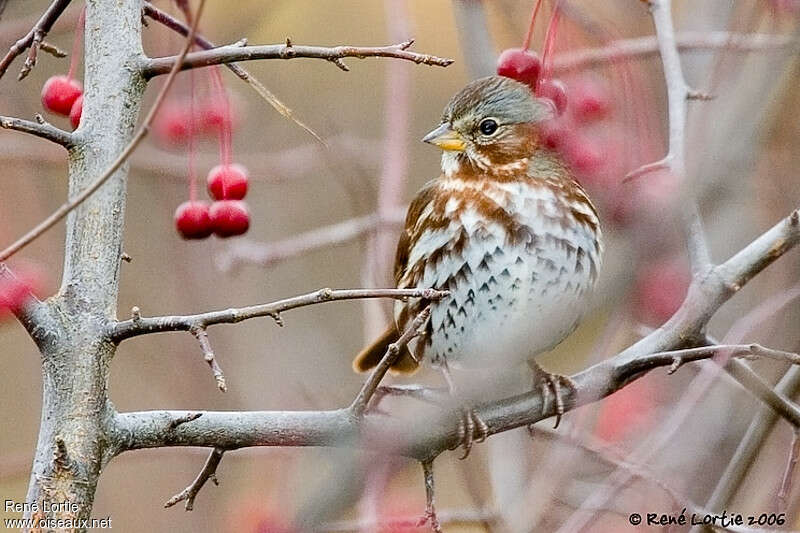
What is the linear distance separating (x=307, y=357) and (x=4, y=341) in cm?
231

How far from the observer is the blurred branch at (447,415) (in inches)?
82.3

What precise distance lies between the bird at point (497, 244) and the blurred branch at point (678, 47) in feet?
0.52

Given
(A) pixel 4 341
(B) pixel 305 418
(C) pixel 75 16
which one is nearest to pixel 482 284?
(B) pixel 305 418

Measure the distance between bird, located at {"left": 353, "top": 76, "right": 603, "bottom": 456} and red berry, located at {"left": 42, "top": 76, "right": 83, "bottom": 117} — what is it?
1106 mm

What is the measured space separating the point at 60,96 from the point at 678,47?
1.69 meters

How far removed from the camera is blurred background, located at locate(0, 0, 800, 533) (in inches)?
124

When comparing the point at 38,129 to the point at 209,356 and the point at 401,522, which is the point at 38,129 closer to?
the point at 209,356

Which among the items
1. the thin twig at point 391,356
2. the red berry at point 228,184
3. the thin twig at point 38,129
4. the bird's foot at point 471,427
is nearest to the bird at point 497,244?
the bird's foot at point 471,427

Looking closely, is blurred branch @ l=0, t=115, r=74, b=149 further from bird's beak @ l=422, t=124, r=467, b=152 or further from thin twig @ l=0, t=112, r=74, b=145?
bird's beak @ l=422, t=124, r=467, b=152

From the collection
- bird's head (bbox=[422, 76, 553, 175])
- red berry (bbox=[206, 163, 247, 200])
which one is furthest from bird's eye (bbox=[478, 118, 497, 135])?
red berry (bbox=[206, 163, 247, 200])

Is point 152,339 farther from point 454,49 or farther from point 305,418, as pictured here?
point 305,418

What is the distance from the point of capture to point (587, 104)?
334 centimetres

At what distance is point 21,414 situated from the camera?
22.1 feet

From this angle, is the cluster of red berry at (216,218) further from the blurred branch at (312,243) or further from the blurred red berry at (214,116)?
the blurred branch at (312,243)
